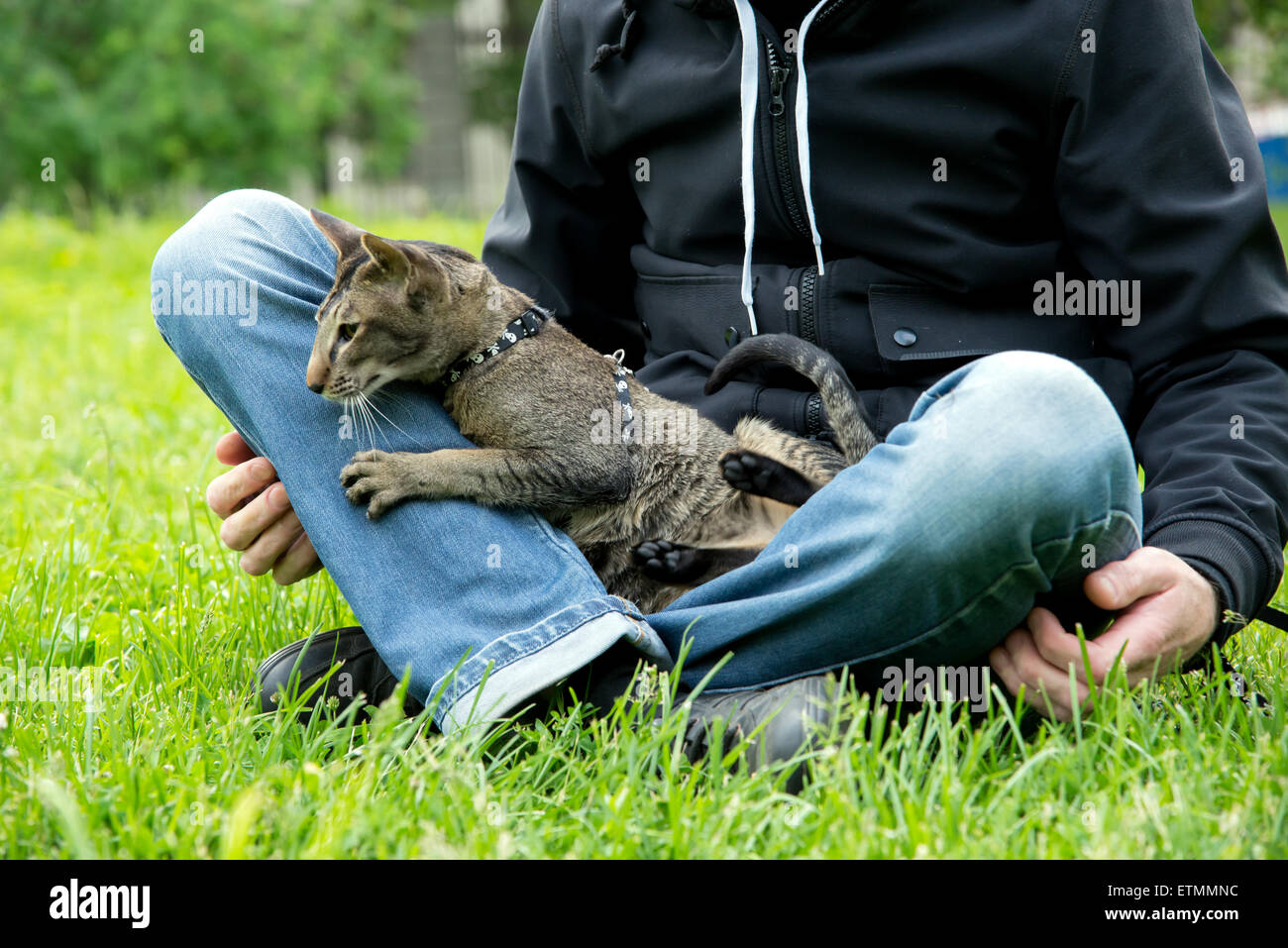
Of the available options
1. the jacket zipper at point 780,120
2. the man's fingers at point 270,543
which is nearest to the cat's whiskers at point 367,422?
the man's fingers at point 270,543

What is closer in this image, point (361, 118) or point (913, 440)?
point (913, 440)

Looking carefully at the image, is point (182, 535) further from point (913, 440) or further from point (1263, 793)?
point (1263, 793)

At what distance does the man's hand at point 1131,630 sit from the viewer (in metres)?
1.98

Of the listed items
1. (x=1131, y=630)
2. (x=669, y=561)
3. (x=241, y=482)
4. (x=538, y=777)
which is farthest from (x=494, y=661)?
(x=1131, y=630)

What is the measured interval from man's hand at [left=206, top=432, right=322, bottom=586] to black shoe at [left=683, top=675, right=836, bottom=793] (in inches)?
38.0

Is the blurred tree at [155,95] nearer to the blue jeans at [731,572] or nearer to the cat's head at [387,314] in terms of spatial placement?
the cat's head at [387,314]

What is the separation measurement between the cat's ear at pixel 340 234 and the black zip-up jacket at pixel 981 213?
671 mm

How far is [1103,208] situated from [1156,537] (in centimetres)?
71

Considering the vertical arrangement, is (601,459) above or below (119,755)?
above

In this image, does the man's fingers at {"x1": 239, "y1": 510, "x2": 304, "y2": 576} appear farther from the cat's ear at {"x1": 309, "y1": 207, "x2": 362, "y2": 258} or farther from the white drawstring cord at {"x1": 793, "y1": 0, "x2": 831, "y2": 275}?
the white drawstring cord at {"x1": 793, "y1": 0, "x2": 831, "y2": 275}

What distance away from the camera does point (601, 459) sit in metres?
2.56

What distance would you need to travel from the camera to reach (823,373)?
7.75 feet
